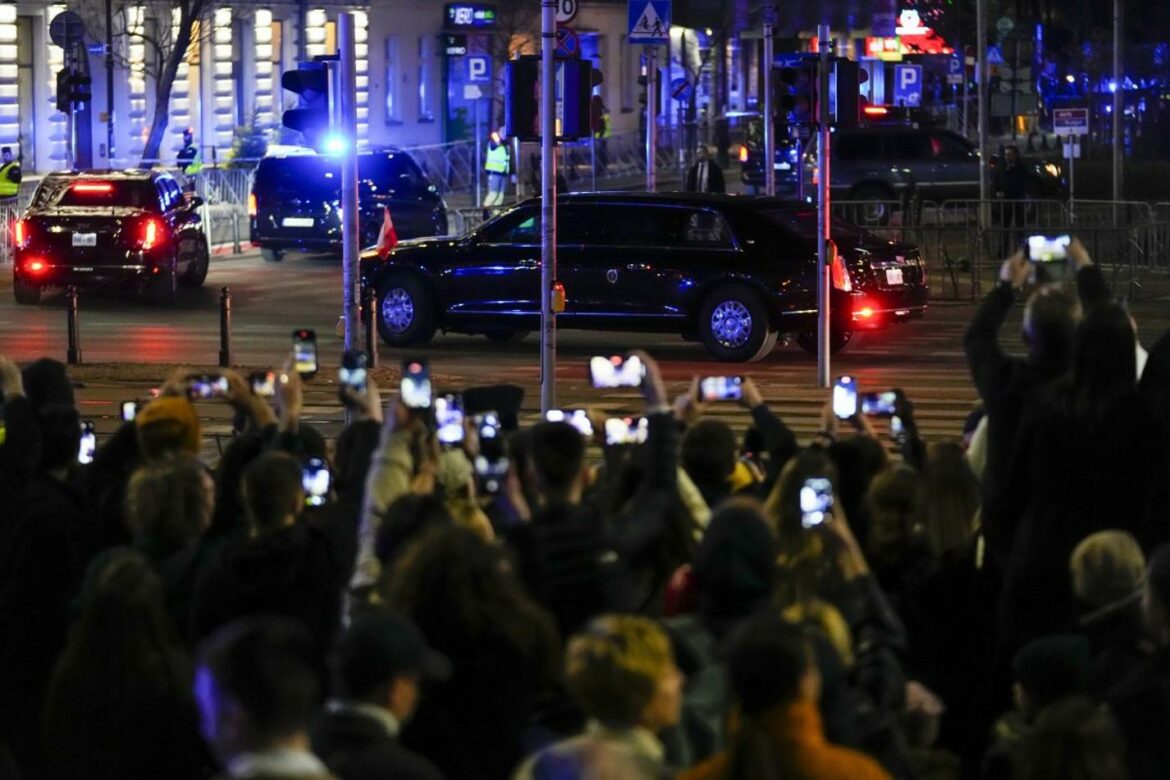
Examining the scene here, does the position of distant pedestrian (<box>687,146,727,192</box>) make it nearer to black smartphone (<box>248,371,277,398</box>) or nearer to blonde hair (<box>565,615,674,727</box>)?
black smartphone (<box>248,371,277,398</box>)

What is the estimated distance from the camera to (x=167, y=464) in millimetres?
6590

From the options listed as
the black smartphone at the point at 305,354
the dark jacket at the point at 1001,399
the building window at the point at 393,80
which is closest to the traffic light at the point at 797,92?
the black smartphone at the point at 305,354

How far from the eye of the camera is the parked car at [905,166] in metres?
44.9

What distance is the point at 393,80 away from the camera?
61.4 m

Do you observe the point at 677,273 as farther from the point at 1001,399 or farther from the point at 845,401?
the point at 1001,399

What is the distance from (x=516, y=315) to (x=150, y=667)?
1841 centimetres

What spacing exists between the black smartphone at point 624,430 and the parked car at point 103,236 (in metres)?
22.2

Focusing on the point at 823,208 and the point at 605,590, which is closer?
the point at 605,590

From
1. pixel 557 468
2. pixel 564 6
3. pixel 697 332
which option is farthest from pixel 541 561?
pixel 564 6

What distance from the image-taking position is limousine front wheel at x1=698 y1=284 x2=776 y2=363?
907 inches

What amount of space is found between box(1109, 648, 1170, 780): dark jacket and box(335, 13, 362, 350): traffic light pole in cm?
1450

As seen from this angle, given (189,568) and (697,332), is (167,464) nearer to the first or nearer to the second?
(189,568)

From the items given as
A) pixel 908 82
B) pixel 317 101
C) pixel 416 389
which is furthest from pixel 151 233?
pixel 908 82

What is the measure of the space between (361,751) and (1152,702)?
6.21 ft
